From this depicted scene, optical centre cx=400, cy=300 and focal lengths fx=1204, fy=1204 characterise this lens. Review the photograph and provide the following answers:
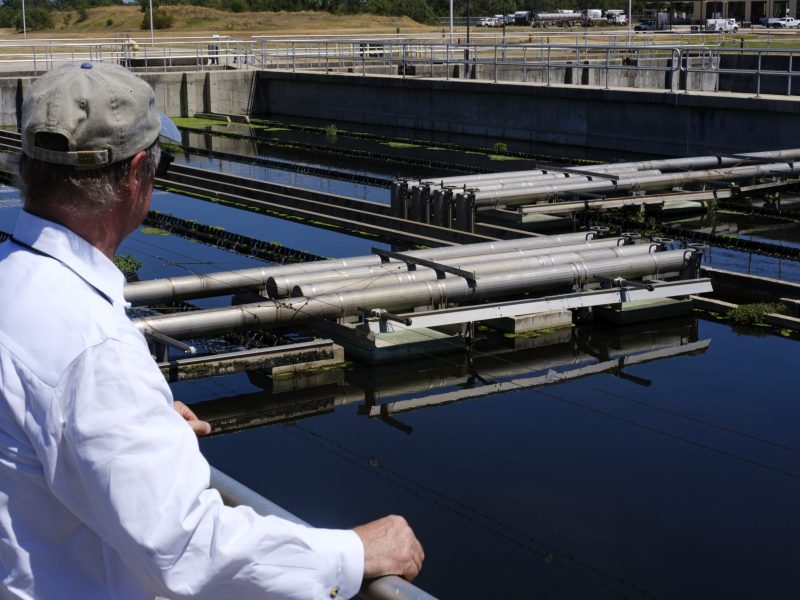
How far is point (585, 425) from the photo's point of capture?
8961 mm

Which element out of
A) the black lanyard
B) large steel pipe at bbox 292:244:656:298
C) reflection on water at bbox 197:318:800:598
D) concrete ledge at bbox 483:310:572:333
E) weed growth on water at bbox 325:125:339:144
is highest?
the black lanyard

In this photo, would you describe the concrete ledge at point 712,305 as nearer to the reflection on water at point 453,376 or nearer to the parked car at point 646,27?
the reflection on water at point 453,376

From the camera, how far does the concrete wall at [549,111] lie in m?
23.0

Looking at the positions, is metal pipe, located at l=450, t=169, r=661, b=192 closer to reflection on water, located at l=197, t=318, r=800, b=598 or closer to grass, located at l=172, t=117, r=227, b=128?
reflection on water, located at l=197, t=318, r=800, b=598

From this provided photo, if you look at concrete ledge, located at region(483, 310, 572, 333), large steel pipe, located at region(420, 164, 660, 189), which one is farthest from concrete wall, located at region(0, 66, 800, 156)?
concrete ledge, located at region(483, 310, 572, 333)

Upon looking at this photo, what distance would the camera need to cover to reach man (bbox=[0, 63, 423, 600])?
1.75 metres

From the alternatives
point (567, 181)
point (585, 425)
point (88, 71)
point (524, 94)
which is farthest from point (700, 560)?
point (524, 94)

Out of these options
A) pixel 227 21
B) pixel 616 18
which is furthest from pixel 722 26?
pixel 227 21

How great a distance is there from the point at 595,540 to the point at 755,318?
536 cm

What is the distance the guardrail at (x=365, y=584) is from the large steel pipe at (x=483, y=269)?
841 centimetres

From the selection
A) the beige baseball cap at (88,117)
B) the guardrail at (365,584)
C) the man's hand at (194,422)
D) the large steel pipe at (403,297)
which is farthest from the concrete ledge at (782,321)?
the beige baseball cap at (88,117)

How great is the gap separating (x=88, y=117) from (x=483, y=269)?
9.82 meters

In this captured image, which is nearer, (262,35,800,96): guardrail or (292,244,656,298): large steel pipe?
(292,244,656,298): large steel pipe

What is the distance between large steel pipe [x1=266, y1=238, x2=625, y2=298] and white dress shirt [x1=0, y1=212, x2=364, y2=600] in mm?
8997
